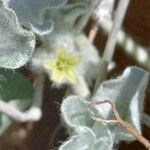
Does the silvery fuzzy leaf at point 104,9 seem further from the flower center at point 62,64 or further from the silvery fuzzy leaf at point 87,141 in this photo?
the silvery fuzzy leaf at point 87,141

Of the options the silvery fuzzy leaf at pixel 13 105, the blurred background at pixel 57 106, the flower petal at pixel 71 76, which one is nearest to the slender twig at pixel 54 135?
the blurred background at pixel 57 106

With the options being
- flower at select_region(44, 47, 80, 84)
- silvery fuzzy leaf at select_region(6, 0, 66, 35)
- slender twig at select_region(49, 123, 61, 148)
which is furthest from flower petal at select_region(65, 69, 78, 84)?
slender twig at select_region(49, 123, 61, 148)

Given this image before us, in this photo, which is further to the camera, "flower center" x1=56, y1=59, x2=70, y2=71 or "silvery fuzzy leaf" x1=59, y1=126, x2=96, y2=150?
"flower center" x1=56, y1=59, x2=70, y2=71

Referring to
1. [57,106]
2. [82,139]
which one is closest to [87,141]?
[82,139]

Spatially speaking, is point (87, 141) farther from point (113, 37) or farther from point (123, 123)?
point (113, 37)

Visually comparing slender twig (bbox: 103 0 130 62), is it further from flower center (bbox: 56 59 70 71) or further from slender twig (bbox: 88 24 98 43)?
slender twig (bbox: 88 24 98 43)
